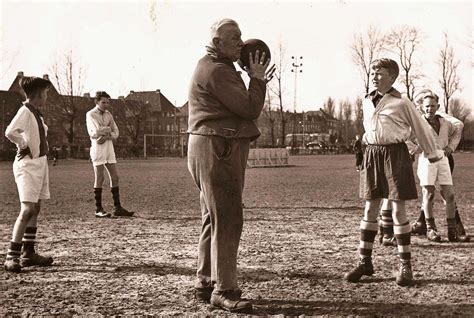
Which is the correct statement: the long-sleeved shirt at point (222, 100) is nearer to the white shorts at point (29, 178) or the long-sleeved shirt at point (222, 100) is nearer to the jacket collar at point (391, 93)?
the jacket collar at point (391, 93)

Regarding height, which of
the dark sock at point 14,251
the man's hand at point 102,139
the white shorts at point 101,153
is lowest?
the dark sock at point 14,251

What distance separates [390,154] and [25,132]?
3825mm

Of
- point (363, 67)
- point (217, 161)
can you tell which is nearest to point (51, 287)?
point (217, 161)

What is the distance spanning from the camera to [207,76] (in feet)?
13.4

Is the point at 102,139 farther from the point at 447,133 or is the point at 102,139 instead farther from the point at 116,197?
the point at 447,133

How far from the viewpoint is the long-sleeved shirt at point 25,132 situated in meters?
5.86

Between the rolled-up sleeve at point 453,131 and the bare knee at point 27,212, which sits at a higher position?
the rolled-up sleeve at point 453,131

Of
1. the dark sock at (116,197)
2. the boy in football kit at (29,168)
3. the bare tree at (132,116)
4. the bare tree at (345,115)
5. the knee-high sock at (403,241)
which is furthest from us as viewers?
the bare tree at (345,115)

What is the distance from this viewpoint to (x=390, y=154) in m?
5.19

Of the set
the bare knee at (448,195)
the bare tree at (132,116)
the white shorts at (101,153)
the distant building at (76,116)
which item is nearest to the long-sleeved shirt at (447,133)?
the bare knee at (448,195)

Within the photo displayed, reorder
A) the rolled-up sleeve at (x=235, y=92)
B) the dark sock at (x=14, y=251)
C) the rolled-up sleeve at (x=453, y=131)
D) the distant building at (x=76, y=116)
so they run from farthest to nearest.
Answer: the distant building at (x=76, y=116), the rolled-up sleeve at (x=453, y=131), the dark sock at (x=14, y=251), the rolled-up sleeve at (x=235, y=92)

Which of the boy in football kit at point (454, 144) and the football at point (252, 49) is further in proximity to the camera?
the boy in football kit at point (454, 144)

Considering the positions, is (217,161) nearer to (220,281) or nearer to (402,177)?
(220,281)

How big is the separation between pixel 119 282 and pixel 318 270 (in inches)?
76.1
